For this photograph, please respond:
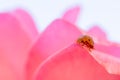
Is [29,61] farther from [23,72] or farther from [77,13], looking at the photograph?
[77,13]

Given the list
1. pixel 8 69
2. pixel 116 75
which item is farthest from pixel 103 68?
pixel 8 69

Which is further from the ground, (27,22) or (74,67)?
(27,22)

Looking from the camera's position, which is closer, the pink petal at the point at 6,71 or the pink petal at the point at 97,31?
the pink petal at the point at 6,71

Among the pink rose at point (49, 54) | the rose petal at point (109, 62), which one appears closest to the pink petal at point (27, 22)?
the pink rose at point (49, 54)

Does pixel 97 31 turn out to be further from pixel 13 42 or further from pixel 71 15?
pixel 13 42

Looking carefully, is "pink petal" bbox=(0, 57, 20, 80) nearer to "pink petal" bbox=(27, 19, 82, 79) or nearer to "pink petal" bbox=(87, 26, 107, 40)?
"pink petal" bbox=(27, 19, 82, 79)

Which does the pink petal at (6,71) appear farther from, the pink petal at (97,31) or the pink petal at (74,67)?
the pink petal at (97,31)

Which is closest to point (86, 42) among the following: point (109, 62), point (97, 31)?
point (109, 62)
